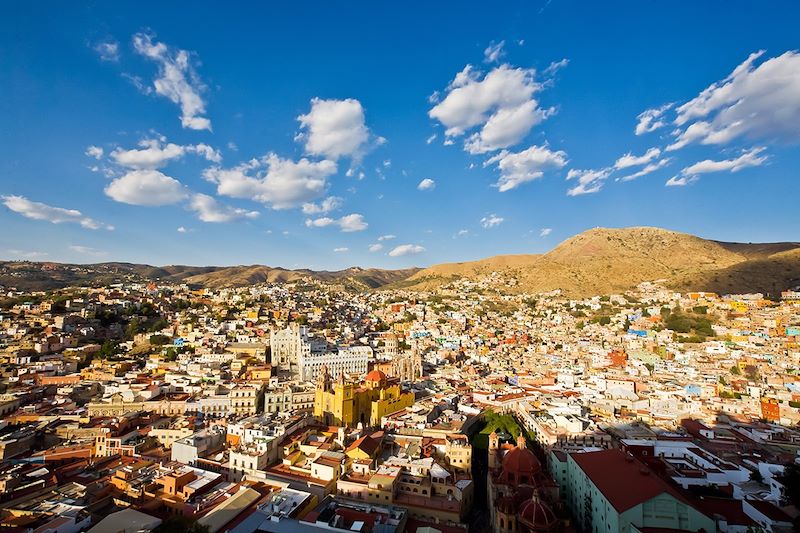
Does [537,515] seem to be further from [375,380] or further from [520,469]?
[375,380]

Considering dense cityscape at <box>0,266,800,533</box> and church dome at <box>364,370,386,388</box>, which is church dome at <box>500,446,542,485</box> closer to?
dense cityscape at <box>0,266,800,533</box>

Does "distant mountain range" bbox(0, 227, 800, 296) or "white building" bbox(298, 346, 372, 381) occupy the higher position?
"distant mountain range" bbox(0, 227, 800, 296)

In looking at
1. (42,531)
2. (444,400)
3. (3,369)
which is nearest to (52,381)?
(3,369)

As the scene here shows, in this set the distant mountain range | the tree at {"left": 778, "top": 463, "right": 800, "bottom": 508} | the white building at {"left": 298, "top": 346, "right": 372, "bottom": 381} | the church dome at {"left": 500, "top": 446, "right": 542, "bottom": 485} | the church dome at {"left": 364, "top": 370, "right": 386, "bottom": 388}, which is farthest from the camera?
the distant mountain range

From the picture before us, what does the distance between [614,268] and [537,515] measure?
92.1m

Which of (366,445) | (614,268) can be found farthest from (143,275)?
(366,445)

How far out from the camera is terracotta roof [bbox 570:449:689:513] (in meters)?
15.3

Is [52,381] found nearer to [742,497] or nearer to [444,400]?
[444,400]

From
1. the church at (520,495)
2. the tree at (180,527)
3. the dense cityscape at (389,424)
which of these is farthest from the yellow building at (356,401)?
the tree at (180,527)

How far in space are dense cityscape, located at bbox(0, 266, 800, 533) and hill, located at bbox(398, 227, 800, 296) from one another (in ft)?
50.7

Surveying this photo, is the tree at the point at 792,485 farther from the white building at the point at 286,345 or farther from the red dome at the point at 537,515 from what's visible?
the white building at the point at 286,345

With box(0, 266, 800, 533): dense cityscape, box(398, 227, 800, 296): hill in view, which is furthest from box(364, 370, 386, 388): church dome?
box(398, 227, 800, 296): hill

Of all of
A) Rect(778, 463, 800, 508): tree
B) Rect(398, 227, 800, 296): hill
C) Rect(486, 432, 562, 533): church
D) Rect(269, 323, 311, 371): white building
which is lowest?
Rect(486, 432, 562, 533): church

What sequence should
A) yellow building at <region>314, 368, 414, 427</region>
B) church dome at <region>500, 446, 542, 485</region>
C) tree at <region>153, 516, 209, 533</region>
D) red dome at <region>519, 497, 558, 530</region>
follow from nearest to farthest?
tree at <region>153, 516, 209, 533</region> < red dome at <region>519, 497, 558, 530</region> < church dome at <region>500, 446, 542, 485</region> < yellow building at <region>314, 368, 414, 427</region>
